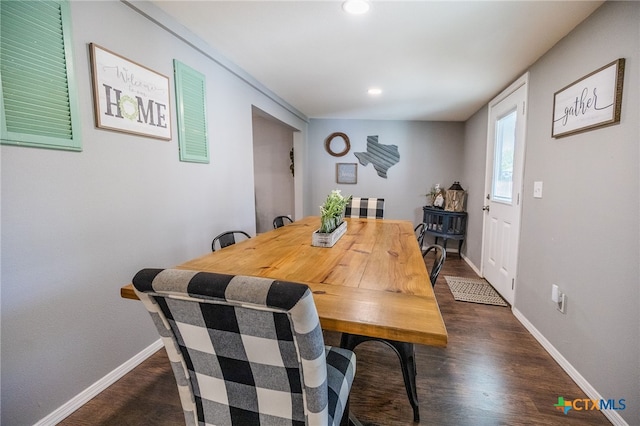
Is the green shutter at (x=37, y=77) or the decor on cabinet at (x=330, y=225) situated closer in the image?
the green shutter at (x=37, y=77)

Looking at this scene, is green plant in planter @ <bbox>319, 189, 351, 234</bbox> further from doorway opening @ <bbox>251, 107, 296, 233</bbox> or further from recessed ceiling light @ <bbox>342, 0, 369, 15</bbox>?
doorway opening @ <bbox>251, 107, 296, 233</bbox>

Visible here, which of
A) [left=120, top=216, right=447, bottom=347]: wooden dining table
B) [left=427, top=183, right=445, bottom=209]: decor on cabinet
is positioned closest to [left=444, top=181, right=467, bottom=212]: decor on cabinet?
[left=427, top=183, right=445, bottom=209]: decor on cabinet

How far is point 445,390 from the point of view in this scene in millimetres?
1529

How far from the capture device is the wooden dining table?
76 centimetres

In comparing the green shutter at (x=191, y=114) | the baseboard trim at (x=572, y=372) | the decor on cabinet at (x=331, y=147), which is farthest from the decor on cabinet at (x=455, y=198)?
the green shutter at (x=191, y=114)

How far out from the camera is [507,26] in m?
1.78

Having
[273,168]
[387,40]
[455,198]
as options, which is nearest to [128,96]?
[387,40]

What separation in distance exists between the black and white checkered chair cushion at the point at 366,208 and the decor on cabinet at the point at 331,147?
175 cm

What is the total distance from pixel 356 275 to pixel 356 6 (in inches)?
61.3

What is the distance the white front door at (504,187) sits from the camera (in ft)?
8.20

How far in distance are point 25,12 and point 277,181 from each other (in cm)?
376

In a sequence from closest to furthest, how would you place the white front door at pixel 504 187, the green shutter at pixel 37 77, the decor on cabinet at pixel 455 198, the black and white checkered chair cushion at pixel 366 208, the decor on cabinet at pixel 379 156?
1. the green shutter at pixel 37 77
2. the white front door at pixel 504 187
3. the black and white checkered chair cushion at pixel 366 208
4. the decor on cabinet at pixel 455 198
5. the decor on cabinet at pixel 379 156

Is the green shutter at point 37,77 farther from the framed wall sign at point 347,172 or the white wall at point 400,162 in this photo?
the framed wall sign at point 347,172

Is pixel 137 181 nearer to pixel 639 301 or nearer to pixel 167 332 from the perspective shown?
pixel 167 332
